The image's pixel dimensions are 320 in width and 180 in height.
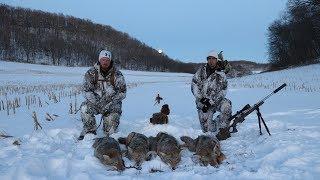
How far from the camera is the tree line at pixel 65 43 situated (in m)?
82.3

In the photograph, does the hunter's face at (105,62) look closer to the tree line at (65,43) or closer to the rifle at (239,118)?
the rifle at (239,118)

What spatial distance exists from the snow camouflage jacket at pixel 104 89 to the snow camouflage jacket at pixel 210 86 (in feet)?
5.53

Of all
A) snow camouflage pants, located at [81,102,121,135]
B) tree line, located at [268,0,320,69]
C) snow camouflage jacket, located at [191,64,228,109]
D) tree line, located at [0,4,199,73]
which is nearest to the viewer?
snow camouflage pants, located at [81,102,121,135]

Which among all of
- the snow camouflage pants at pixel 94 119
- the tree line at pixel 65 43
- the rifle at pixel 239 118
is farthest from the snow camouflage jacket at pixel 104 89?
the tree line at pixel 65 43

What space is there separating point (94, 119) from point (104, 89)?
0.75 m

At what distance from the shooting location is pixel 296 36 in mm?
69625

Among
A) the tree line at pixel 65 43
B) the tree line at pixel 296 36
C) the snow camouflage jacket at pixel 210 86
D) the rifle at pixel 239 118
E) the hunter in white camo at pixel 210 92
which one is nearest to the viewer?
the rifle at pixel 239 118

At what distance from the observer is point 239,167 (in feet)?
21.1

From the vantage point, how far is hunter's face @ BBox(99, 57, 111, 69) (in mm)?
9414

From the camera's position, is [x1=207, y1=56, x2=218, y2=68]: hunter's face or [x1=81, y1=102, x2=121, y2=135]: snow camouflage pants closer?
[x1=81, y1=102, x2=121, y2=135]: snow camouflage pants

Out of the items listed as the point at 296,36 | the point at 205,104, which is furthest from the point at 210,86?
the point at 296,36

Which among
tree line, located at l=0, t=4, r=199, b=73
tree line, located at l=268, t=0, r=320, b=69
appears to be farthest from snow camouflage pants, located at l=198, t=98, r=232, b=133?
tree line, located at l=0, t=4, r=199, b=73

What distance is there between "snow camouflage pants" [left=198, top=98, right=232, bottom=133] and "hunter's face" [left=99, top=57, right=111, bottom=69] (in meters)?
2.30

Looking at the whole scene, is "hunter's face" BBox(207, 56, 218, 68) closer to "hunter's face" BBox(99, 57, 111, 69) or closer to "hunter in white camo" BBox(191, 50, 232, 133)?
"hunter in white camo" BBox(191, 50, 232, 133)
